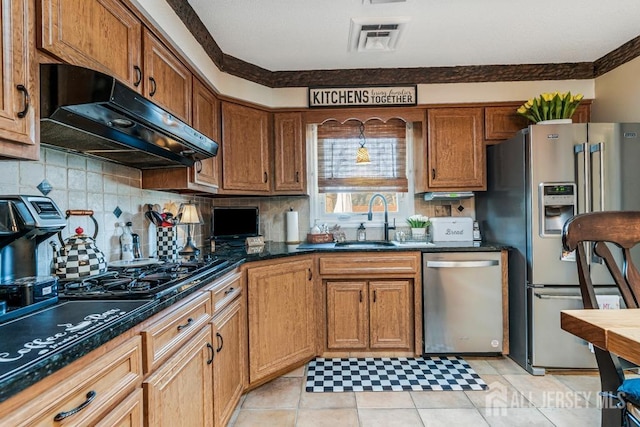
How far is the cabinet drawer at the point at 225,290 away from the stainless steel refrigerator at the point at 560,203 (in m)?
2.04

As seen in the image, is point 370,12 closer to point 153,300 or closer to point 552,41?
point 552,41

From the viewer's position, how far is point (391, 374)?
8.43 ft

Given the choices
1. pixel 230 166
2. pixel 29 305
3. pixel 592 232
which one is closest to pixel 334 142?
pixel 230 166

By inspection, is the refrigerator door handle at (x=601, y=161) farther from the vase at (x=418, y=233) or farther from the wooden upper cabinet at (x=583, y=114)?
the vase at (x=418, y=233)

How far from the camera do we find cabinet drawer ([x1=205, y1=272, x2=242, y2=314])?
1774 mm

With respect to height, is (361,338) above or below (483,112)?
below

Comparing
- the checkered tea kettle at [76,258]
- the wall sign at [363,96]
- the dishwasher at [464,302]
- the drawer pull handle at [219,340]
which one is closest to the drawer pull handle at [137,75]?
the checkered tea kettle at [76,258]

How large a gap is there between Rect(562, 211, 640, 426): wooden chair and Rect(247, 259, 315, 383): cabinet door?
5.64ft

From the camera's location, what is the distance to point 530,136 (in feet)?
8.29

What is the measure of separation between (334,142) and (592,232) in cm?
239

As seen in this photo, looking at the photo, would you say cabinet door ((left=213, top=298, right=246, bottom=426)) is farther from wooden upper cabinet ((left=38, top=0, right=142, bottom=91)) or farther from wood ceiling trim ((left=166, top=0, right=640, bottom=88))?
wood ceiling trim ((left=166, top=0, right=640, bottom=88))

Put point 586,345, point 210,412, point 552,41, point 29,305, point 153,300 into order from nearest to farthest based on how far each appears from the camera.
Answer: point 29,305 → point 153,300 → point 210,412 → point 586,345 → point 552,41

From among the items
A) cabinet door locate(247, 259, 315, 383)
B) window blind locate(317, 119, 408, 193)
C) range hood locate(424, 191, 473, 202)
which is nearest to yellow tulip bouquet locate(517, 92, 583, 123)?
range hood locate(424, 191, 473, 202)

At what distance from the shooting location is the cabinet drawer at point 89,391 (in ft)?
2.31
